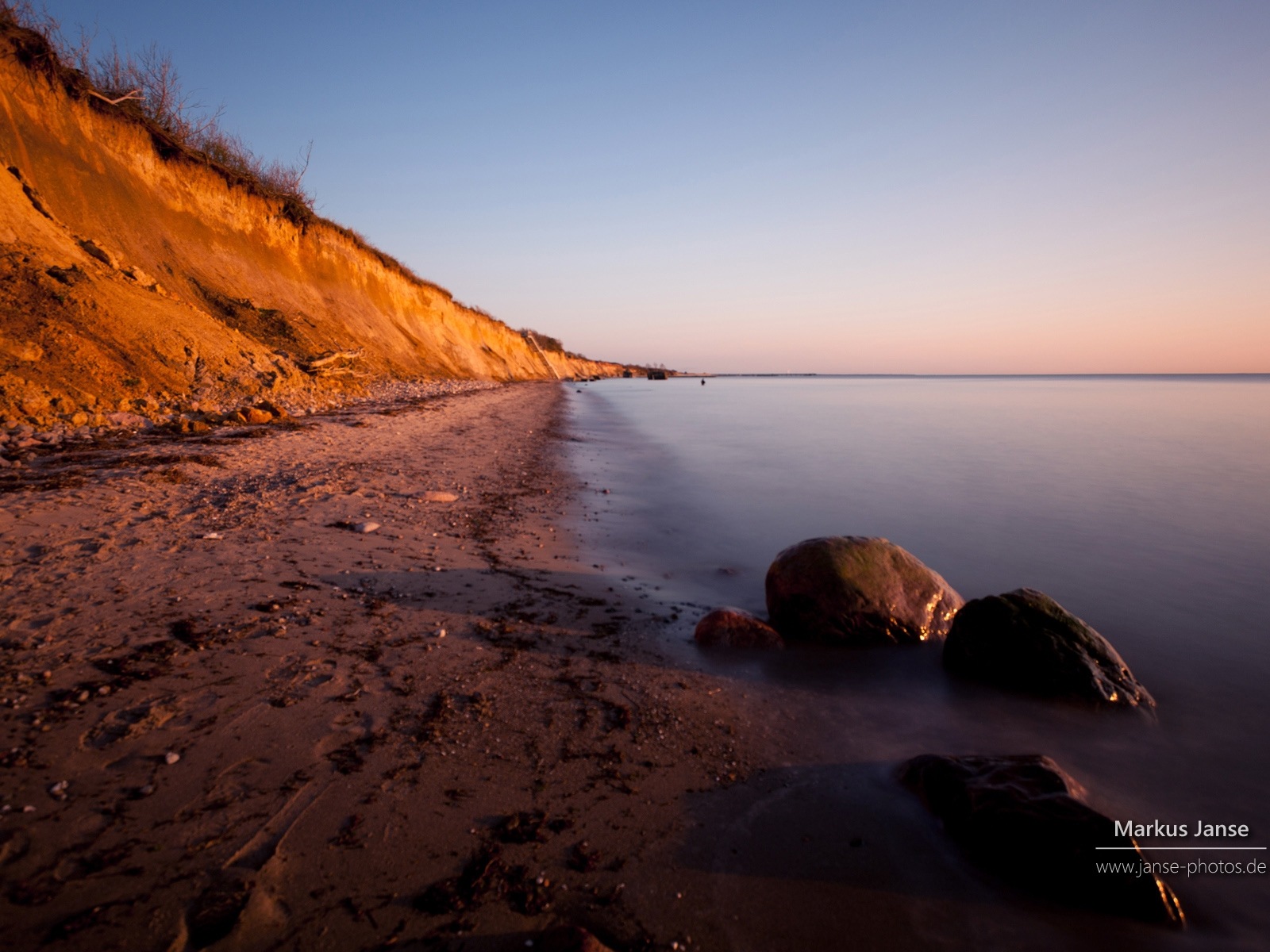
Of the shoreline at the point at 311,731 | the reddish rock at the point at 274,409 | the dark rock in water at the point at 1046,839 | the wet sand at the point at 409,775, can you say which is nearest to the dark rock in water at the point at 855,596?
the wet sand at the point at 409,775

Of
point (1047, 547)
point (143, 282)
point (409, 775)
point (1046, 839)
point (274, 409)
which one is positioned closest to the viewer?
point (1046, 839)

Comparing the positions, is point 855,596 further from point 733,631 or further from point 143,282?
point 143,282

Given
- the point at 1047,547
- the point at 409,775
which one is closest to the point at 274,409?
the point at 409,775

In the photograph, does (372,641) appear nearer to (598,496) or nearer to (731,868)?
(731,868)

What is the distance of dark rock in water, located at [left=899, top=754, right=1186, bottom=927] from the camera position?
2164mm

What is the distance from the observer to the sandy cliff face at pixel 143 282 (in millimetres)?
8672

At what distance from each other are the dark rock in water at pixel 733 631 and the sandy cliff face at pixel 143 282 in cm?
897

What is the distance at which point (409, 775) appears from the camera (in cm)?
247

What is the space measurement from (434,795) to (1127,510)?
37.0 ft

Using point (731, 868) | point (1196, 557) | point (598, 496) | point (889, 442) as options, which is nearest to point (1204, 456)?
point (889, 442)

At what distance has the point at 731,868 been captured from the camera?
7.19 feet

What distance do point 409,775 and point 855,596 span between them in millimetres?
3296

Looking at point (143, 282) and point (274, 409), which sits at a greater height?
point (143, 282)

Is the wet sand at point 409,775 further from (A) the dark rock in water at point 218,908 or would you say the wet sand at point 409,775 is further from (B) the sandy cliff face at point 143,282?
(B) the sandy cliff face at point 143,282
